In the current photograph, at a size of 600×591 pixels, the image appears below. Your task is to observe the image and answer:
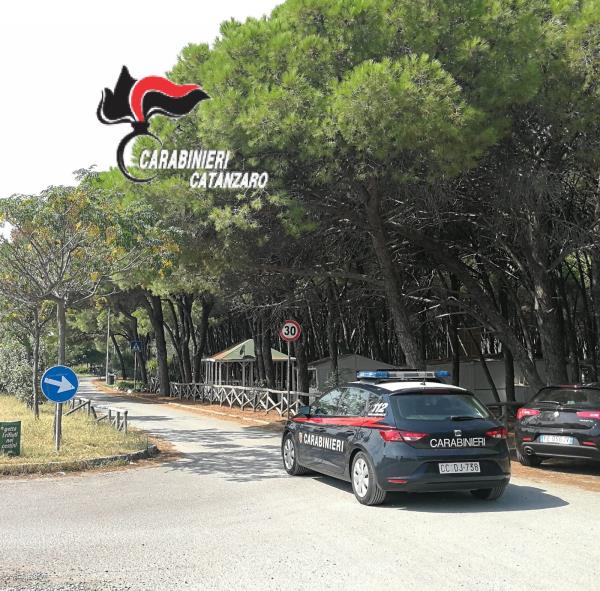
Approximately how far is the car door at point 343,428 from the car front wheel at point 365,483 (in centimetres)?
24

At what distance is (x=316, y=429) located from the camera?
31.5 ft

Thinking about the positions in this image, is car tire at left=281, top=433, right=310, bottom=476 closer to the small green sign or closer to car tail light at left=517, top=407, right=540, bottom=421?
car tail light at left=517, top=407, right=540, bottom=421

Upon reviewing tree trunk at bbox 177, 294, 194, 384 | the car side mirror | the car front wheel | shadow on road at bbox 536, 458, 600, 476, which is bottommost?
shadow on road at bbox 536, 458, 600, 476

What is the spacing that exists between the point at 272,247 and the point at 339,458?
24.3 ft

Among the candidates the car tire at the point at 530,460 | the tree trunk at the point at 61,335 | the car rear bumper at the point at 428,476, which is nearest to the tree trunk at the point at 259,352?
the tree trunk at the point at 61,335

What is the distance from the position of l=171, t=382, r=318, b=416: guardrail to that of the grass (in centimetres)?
625

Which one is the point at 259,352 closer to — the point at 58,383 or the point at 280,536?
the point at 58,383

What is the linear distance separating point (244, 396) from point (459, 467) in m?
20.0

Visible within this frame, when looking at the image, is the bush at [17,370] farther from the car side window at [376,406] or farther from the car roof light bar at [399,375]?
the car side window at [376,406]

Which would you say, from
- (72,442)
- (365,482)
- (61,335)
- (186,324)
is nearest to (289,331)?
(61,335)

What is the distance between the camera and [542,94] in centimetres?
1297

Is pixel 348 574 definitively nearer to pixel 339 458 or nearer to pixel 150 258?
pixel 339 458

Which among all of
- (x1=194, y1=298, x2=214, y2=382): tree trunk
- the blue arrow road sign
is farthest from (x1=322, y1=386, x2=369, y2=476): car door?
(x1=194, y1=298, x2=214, y2=382): tree trunk

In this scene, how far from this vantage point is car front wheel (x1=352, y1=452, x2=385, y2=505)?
7909 mm
